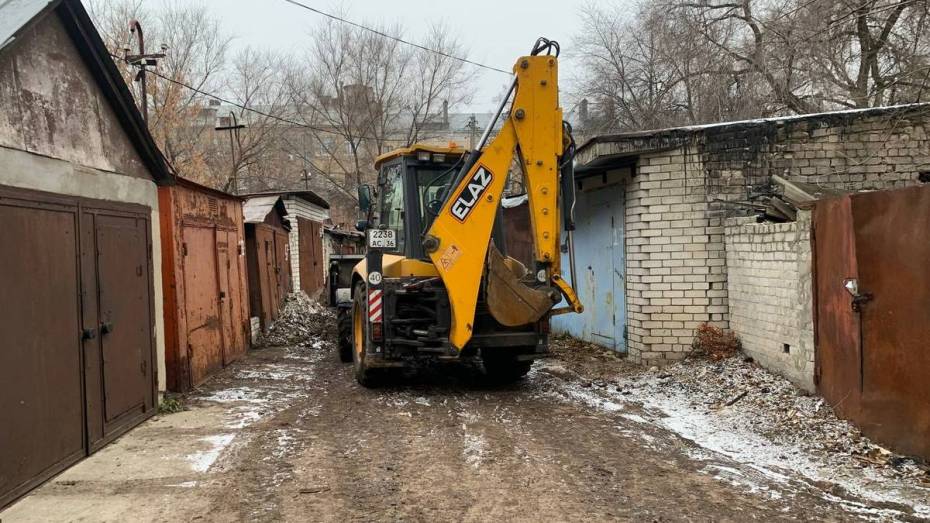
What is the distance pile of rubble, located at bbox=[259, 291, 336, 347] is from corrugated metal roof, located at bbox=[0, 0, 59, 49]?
7840 mm

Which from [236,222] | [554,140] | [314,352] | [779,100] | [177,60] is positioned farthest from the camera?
[177,60]

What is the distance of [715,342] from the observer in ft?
27.0

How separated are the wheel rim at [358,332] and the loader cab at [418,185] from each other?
1.13 metres

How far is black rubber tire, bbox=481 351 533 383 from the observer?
25.7 feet

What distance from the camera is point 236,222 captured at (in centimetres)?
1045

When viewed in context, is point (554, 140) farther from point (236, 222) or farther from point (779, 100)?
point (779, 100)

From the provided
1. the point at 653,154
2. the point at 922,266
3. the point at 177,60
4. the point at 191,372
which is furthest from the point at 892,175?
the point at 177,60

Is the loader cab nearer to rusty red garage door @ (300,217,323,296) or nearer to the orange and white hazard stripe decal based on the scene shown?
the orange and white hazard stripe decal

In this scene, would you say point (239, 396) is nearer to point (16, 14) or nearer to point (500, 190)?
point (500, 190)

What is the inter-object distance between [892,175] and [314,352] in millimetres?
9290

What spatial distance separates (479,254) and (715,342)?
3.52m

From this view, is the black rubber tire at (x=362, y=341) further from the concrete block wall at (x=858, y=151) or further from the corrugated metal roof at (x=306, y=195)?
the corrugated metal roof at (x=306, y=195)

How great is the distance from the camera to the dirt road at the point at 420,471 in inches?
161

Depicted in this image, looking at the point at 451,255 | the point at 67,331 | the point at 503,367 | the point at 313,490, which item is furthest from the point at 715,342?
the point at 67,331
